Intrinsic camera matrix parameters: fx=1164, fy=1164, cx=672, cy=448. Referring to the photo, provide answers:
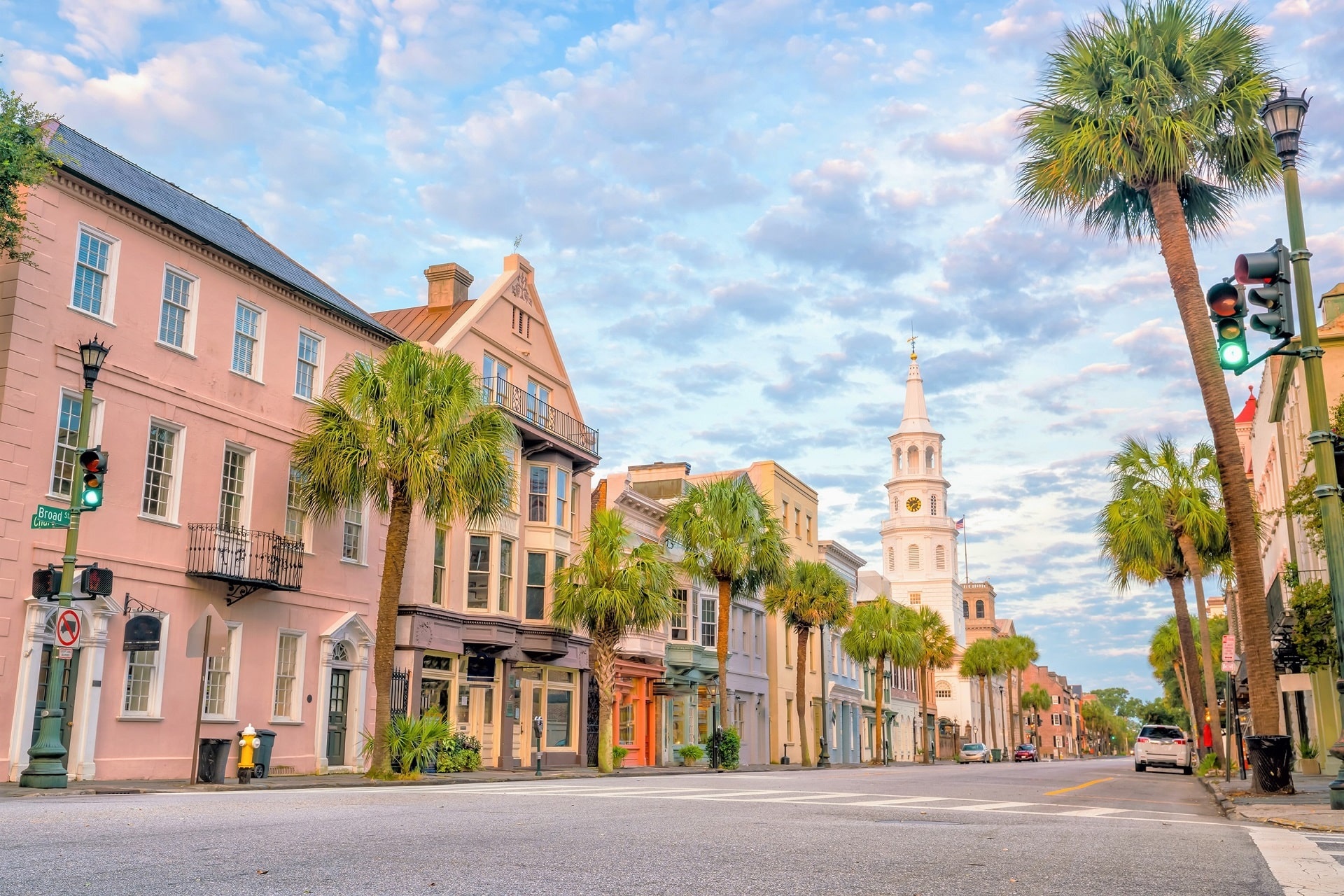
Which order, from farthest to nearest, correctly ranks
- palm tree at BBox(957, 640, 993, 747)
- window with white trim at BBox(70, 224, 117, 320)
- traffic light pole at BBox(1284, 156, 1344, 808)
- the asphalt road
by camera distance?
1. palm tree at BBox(957, 640, 993, 747)
2. window with white trim at BBox(70, 224, 117, 320)
3. traffic light pole at BBox(1284, 156, 1344, 808)
4. the asphalt road

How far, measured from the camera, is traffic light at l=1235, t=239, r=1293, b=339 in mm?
12289

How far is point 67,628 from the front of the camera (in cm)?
1758

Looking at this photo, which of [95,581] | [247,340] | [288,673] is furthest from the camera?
[288,673]

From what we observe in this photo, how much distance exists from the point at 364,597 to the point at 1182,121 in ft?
71.5

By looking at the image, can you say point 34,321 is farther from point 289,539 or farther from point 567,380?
point 567,380

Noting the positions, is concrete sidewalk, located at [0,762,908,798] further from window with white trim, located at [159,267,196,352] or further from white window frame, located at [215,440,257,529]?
window with white trim, located at [159,267,196,352]

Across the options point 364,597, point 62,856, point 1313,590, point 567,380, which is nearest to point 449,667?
point 364,597

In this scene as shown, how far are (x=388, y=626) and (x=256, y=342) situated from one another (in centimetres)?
765

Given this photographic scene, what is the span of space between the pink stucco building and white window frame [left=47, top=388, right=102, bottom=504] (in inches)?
1.6

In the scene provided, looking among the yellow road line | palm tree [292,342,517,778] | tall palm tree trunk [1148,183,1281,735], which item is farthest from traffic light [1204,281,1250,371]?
palm tree [292,342,517,778]

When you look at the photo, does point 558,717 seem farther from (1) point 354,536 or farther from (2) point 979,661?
(2) point 979,661

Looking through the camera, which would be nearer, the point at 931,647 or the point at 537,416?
the point at 537,416

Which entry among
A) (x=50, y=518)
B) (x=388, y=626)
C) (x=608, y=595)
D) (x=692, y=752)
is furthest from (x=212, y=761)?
(x=692, y=752)

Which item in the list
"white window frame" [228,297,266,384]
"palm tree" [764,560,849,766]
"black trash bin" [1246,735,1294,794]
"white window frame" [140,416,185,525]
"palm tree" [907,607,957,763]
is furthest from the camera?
"palm tree" [907,607,957,763]
